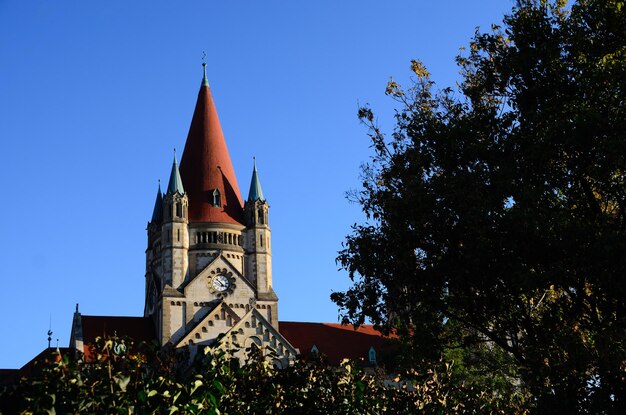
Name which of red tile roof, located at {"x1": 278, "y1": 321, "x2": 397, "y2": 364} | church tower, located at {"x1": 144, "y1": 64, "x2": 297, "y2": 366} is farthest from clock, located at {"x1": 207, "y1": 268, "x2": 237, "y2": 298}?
red tile roof, located at {"x1": 278, "y1": 321, "x2": 397, "y2": 364}

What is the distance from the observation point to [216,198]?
5881 cm

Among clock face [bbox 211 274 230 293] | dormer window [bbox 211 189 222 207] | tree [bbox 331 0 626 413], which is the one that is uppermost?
dormer window [bbox 211 189 222 207]

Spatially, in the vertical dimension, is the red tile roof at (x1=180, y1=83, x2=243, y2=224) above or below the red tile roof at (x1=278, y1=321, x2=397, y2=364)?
above

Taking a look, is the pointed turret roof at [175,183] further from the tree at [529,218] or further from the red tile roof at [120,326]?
the tree at [529,218]

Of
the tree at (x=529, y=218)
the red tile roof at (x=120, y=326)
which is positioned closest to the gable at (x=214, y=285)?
the red tile roof at (x=120, y=326)

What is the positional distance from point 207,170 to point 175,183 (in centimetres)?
267

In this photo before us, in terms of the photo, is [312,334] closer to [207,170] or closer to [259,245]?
[259,245]

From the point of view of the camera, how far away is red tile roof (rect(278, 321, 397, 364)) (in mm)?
60719

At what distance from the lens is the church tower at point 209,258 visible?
180ft

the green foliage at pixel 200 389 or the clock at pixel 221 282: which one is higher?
the clock at pixel 221 282

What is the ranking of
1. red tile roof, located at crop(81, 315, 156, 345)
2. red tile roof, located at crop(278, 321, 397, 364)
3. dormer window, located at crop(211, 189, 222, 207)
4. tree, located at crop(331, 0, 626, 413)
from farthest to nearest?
red tile roof, located at crop(278, 321, 397, 364) → dormer window, located at crop(211, 189, 222, 207) → red tile roof, located at crop(81, 315, 156, 345) → tree, located at crop(331, 0, 626, 413)

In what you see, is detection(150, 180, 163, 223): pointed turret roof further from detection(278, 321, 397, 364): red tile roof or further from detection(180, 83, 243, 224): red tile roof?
detection(278, 321, 397, 364): red tile roof

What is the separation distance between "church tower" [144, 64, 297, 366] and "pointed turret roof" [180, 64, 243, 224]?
0.23 feet

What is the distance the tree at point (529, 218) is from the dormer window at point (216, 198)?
120 feet
